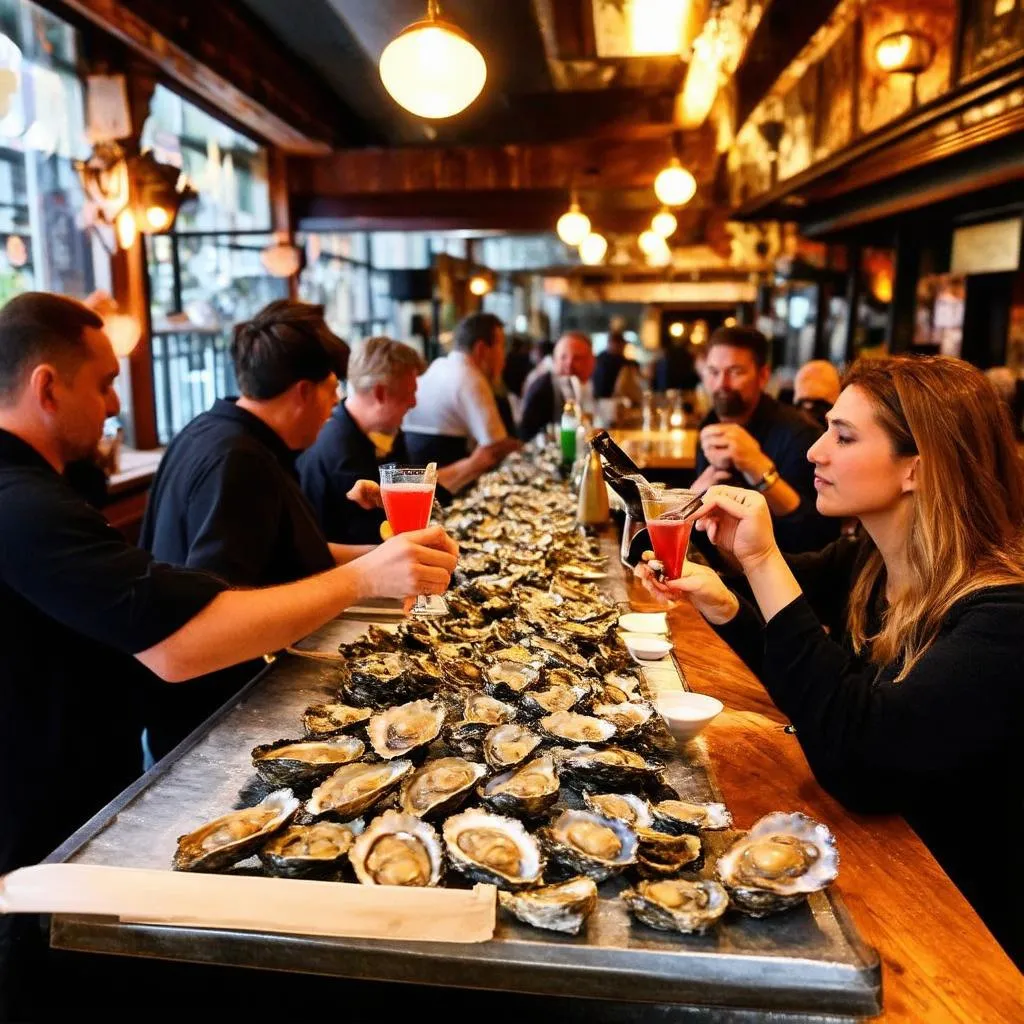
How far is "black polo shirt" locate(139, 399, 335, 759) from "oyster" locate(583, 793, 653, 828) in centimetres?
111

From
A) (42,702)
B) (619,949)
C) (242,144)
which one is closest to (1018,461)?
(619,949)

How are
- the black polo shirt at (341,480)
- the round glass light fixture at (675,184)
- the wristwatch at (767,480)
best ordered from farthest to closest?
1. the round glass light fixture at (675,184)
2. the black polo shirt at (341,480)
3. the wristwatch at (767,480)

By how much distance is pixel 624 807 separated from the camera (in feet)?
4.02

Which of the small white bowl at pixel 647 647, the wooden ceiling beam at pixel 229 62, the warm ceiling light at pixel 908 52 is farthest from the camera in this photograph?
the warm ceiling light at pixel 908 52

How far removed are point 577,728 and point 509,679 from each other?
0.21 meters

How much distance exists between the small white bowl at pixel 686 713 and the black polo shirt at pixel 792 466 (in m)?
1.73

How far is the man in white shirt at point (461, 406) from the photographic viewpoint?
511 centimetres

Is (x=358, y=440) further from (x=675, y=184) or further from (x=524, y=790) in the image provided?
(x=675, y=184)

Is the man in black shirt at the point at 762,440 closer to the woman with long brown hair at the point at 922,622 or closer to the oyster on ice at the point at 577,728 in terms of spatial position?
the woman with long brown hair at the point at 922,622

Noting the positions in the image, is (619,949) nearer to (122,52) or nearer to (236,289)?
(122,52)

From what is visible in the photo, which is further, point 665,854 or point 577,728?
point 577,728

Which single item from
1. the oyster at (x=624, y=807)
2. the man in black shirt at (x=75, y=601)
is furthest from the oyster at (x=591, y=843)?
the man in black shirt at (x=75, y=601)

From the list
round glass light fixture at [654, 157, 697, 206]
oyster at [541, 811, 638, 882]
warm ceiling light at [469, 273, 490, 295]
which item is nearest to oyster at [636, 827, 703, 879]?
oyster at [541, 811, 638, 882]

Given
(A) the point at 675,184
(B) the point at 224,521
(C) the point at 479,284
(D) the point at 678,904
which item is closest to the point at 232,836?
(D) the point at 678,904
